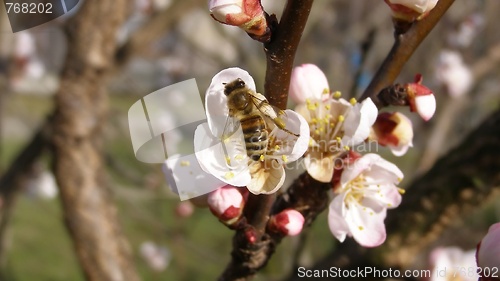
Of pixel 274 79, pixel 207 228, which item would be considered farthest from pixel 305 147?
pixel 207 228

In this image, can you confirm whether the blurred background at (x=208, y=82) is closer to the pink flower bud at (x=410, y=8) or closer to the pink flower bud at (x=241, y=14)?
the pink flower bud at (x=410, y=8)

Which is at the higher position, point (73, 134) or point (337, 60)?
point (73, 134)

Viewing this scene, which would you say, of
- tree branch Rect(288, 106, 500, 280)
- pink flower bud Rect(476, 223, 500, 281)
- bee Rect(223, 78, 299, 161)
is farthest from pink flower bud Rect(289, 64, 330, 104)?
tree branch Rect(288, 106, 500, 280)

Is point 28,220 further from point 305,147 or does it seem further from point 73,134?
point 305,147

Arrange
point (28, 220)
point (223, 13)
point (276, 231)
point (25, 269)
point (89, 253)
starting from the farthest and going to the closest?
point (28, 220) → point (25, 269) → point (89, 253) → point (276, 231) → point (223, 13)

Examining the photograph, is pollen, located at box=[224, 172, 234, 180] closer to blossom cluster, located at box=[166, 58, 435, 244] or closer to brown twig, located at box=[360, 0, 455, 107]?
blossom cluster, located at box=[166, 58, 435, 244]

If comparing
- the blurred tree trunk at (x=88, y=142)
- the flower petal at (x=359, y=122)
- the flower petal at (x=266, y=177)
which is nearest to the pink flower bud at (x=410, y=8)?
the flower petal at (x=359, y=122)
